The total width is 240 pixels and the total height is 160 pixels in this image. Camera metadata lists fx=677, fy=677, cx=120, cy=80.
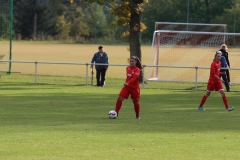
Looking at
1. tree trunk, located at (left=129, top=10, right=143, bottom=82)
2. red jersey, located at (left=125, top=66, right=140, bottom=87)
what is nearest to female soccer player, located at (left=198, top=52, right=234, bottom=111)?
red jersey, located at (left=125, top=66, right=140, bottom=87)

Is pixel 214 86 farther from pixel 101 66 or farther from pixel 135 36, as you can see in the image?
pixel 135 36

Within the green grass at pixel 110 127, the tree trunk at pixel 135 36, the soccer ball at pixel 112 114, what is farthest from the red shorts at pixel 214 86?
the tree trunk at pixel 135 36

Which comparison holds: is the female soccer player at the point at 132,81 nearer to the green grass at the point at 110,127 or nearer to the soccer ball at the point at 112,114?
the soccer ball at the point at 112,114

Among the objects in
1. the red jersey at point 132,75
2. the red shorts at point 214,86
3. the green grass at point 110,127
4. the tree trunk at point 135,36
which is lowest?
the green grass at point 110,127

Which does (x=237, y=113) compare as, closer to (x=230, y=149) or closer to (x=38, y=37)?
(x=230, y=149)

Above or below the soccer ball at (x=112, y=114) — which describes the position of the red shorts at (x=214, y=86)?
above

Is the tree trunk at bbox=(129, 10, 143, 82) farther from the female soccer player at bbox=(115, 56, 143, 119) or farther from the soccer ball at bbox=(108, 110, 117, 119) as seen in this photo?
the soccer ball at bbox=(108, 110, 117, 119)

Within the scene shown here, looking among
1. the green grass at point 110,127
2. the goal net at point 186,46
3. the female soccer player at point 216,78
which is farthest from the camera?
the goal net at point 186,46

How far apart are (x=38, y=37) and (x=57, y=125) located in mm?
85079

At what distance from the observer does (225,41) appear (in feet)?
133

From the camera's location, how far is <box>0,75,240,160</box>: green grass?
11570 mm

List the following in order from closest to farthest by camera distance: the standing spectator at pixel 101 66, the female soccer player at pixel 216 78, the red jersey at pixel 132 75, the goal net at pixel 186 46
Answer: the red jersey at pixel 132 75 < the female soccer player at pixel 216 78 < the standing spectator at pixel 101 66 < the goal net at pixel 186 46

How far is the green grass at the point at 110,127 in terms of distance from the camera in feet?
38.0

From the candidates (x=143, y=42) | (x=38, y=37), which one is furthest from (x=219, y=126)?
(x=38, y=37)
